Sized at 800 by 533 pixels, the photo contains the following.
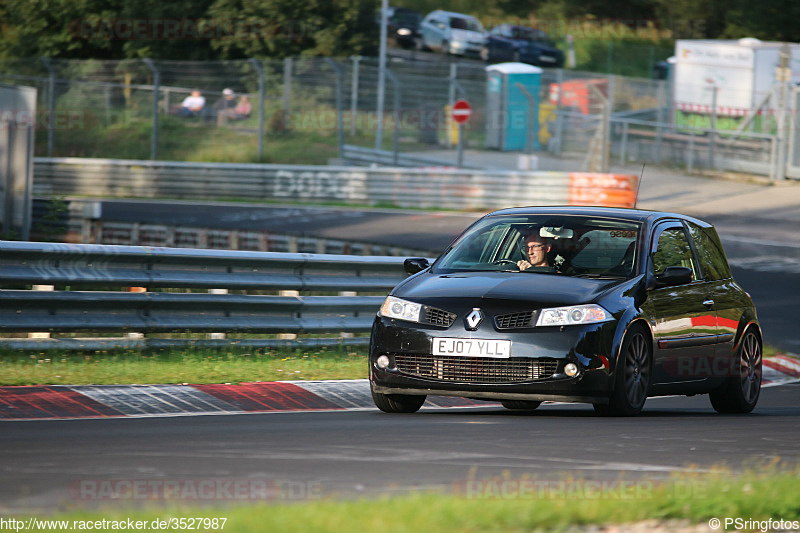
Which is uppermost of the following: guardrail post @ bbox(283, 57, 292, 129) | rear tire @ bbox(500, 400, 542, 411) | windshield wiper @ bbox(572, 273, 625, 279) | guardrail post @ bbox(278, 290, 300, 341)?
guardrail post @ bbox(283, 57, 292, 129)

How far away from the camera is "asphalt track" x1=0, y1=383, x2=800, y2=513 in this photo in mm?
5484

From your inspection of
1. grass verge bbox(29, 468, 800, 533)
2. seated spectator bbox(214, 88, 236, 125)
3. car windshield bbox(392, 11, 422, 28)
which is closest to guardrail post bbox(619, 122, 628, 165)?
seated spectator bbox(214, 88, 236, 125)

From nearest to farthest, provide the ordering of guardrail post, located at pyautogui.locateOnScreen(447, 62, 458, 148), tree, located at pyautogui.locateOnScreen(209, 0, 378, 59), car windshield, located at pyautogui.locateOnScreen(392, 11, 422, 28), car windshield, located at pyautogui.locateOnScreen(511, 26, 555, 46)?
1. guardrail post, located at pyautogui.locateOnScreen(447, 62, 458, 148)
2. tree, located at pyautogui.locateOnScreen(209, 0, 378, 59)
3. car windshield, located at pyautogui.locateOnScreen(511, 26, 555, 46)
4. car windshield, located at pyautogui.locateOnScreen(392, 11, 422, 28)

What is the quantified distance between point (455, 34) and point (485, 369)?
50100 millimetres

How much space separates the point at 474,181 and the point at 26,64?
49.0ft

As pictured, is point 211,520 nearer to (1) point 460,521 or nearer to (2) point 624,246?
(1) point 460,521

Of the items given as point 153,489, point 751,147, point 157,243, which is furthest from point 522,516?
point 751,147

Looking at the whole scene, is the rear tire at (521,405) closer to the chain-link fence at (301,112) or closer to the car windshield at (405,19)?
the chain-link fence at (301,112)

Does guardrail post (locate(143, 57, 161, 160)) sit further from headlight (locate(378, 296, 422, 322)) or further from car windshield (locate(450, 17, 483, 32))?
car windshield (locate(450, 17, 483, 32))

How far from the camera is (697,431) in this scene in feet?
26.1

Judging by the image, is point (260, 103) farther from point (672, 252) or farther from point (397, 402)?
point (397, 402)

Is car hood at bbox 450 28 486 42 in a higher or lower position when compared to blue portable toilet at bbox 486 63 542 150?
higher

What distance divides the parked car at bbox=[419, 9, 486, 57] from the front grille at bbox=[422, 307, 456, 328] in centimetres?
4901

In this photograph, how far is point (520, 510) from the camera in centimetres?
468
